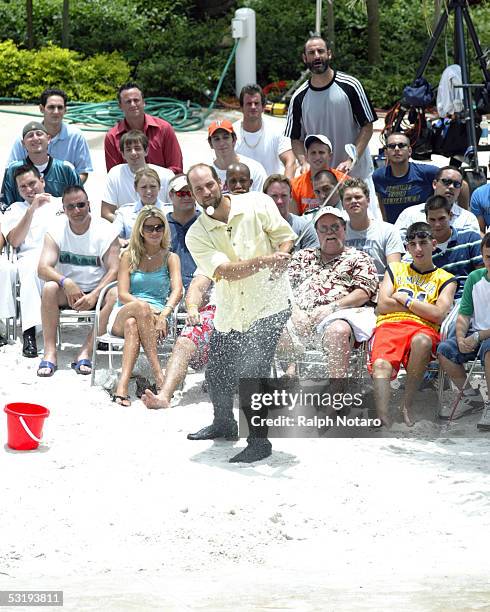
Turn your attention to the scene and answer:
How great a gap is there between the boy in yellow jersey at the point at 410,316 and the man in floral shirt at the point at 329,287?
0.52 feet

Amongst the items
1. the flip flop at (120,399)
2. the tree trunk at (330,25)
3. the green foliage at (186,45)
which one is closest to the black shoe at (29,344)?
the flip flop at (120,399)

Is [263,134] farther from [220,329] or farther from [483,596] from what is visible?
[483,596]

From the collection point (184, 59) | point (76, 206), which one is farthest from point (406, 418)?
point (184, 59)

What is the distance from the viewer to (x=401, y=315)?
7.47 m

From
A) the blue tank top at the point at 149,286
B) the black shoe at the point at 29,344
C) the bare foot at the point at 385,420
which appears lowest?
the bare foot at the point at 385,420

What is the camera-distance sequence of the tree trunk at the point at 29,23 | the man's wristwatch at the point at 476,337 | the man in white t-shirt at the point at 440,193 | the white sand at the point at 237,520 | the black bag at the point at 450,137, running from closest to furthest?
the white sand at the point at 237,520 → the man's wristwatch at the point at 476,337 → the man in white t-shirt at the point at 440,193 → the black bag at the point at 450,137 → the tree trunk at the point at 29,23

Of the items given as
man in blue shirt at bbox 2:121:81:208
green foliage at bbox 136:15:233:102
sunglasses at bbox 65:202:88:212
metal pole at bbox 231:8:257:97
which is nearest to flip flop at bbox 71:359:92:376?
sunglasses at bbox 65:202:88:212

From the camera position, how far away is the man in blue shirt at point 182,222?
8.59m

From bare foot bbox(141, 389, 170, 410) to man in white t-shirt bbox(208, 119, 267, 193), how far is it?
2.13 meters

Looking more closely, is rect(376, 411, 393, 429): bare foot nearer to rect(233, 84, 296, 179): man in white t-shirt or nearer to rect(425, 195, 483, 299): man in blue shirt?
rect(425, 195, 483, 299): man in blue shirt

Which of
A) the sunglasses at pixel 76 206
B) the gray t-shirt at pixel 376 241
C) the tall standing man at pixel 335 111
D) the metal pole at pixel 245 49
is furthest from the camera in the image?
the metal pole at pixel 245 49

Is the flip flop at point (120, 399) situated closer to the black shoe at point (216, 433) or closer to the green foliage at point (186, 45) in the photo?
the black shoe at point (216, 433)

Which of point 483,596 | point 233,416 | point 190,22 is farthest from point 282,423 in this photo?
point 190,22

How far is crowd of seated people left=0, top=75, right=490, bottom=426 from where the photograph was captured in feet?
24.4
